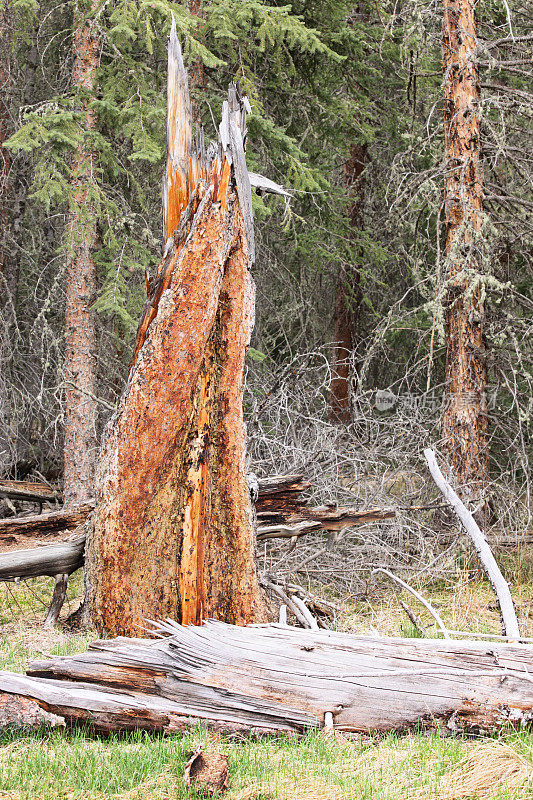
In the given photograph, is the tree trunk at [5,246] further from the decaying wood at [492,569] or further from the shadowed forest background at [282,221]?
the decaying wood at [492,569]

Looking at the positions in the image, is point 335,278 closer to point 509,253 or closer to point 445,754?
point 509,253

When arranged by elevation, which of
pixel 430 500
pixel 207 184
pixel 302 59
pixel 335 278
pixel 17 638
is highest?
pixel 302 59

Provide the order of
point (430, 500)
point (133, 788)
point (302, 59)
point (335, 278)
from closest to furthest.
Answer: point (133, 788) → point (430, 500) → point (302, 59) → point (335, 278)

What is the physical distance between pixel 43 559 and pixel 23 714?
175 centimetres

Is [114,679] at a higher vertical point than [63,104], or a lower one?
lower

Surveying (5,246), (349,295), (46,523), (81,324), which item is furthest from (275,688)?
(349,295)

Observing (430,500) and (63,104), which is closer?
(63,104)

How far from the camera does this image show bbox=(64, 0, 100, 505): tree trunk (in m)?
9.21

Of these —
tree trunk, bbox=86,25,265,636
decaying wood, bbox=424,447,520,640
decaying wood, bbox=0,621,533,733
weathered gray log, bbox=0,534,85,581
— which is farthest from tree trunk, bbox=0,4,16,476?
decaying wood, bbox=0,621,533,733

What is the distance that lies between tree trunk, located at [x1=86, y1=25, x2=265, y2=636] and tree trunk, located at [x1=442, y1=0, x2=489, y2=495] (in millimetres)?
4303

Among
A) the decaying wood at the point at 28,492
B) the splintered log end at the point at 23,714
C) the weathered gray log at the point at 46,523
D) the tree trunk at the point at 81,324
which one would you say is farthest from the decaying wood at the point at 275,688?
the tree trunk at the point at 81,324

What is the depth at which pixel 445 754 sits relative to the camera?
12.7 ft

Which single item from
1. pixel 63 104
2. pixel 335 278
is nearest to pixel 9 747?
pixel 63 104

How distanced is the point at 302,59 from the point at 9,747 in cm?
975
